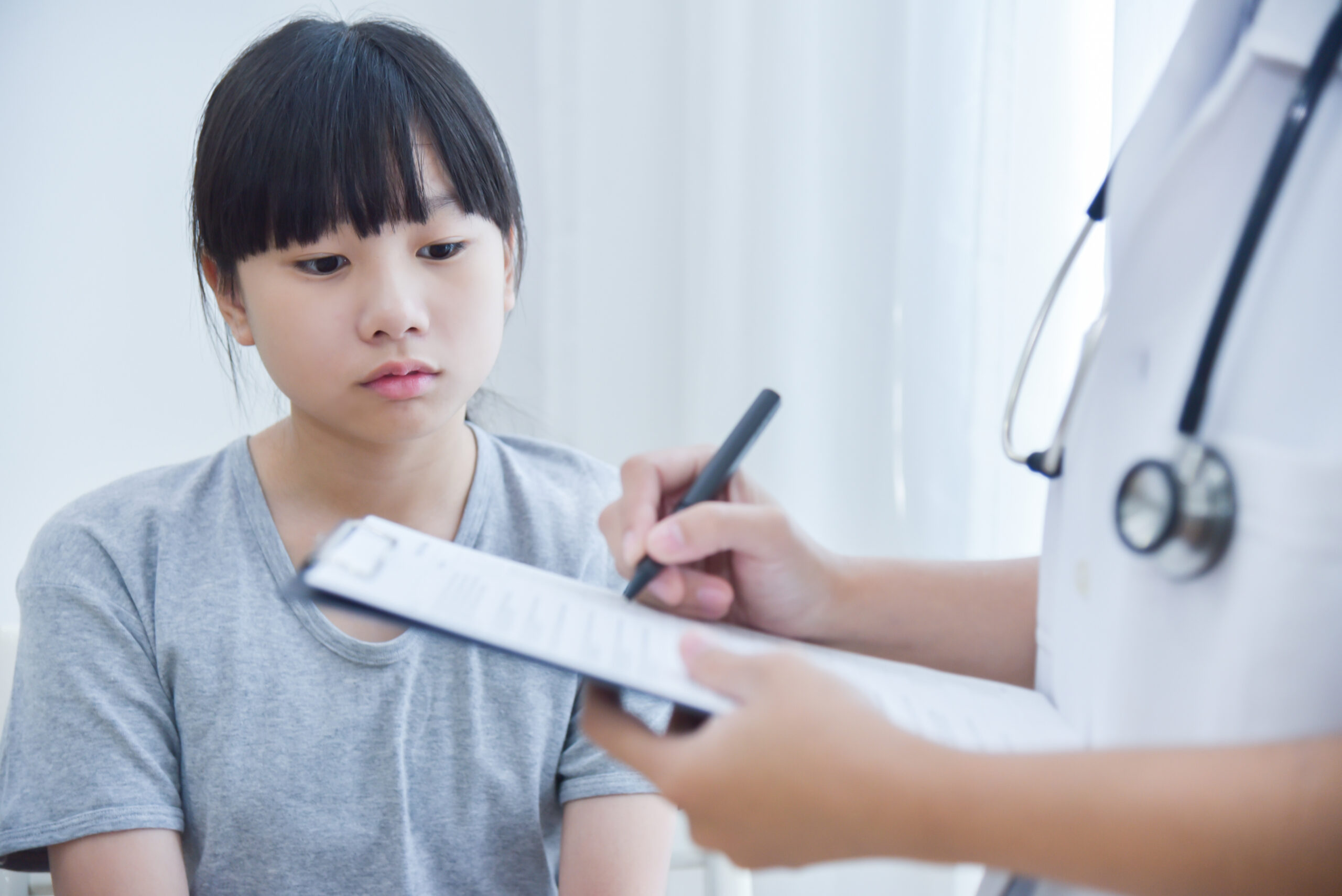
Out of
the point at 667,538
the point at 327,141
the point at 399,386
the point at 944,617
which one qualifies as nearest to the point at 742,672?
the point at 667,538

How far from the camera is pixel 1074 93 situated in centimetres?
103

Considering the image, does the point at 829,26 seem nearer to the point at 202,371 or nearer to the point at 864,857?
the point at 202,371

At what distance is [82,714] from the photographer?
71 cm

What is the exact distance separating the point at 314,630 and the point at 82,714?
17 centimetres

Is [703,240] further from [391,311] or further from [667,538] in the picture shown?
[667,538]

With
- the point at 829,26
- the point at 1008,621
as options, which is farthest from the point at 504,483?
the point at 829,26

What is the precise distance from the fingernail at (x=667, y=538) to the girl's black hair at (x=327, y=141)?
1.14ft

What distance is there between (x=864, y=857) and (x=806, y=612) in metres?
0.26

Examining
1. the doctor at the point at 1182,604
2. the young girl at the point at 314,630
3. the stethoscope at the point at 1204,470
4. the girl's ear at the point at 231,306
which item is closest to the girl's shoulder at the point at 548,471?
the young girl at the point at 314,630

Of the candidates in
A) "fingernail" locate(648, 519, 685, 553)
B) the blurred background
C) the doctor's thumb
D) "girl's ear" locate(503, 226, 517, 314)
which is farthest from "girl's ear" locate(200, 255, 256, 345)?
the doctor's thumb

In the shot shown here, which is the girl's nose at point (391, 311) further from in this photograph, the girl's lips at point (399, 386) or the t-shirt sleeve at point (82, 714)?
the t-shirt sleeve at point (82, 714)

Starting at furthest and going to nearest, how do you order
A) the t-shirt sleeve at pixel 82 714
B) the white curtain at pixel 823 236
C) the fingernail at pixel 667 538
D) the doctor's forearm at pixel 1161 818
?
the white curtain at pixel 823 236 < the t-shirt sleeve at pixel 82 714 < the fingernail at pixel 667 538 < the doctor's forearm at pixel 1161 818

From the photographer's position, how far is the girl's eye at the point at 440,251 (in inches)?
30.0

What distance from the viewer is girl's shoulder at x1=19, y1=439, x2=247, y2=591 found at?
0.75m
